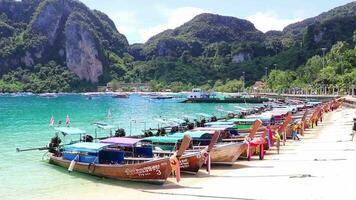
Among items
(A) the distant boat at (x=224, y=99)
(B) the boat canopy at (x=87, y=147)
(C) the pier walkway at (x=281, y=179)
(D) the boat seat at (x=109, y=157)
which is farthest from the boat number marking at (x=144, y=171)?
(A) the distant boat at (x=224, y=99)

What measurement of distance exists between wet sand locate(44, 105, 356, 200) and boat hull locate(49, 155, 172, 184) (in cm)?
36

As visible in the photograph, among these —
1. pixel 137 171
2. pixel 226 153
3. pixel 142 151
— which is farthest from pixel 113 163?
pixel 226 153

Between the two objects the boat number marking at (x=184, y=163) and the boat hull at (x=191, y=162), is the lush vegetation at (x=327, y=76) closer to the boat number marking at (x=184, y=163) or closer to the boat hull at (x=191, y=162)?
the boat hull at (x=191, y=162)

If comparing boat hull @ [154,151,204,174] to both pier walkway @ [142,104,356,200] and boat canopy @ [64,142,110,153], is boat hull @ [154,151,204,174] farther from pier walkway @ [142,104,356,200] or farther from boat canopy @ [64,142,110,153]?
boat canopy @ [64,142,110,153]

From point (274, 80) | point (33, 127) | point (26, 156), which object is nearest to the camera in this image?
point (26, 156)

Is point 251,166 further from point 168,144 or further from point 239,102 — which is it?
point 239,102

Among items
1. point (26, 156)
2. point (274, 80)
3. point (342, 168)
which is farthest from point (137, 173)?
point (274, 80)

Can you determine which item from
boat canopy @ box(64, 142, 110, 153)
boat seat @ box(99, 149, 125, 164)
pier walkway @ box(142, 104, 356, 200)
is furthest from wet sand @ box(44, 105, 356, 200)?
boat canopy @ box(64, 142, 110, 153)

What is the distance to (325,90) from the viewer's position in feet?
427

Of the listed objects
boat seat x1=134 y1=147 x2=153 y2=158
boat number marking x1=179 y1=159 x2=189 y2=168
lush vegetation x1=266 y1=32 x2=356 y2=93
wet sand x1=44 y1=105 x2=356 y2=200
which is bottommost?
wet sand x1=44 y1=105 x2=356 y2=200

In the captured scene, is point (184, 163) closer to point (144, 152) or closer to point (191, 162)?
point (191, 162)

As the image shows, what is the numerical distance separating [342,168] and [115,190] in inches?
456

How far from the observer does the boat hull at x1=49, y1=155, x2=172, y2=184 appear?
22.3 m

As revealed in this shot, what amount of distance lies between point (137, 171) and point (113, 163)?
3114 millimetres
